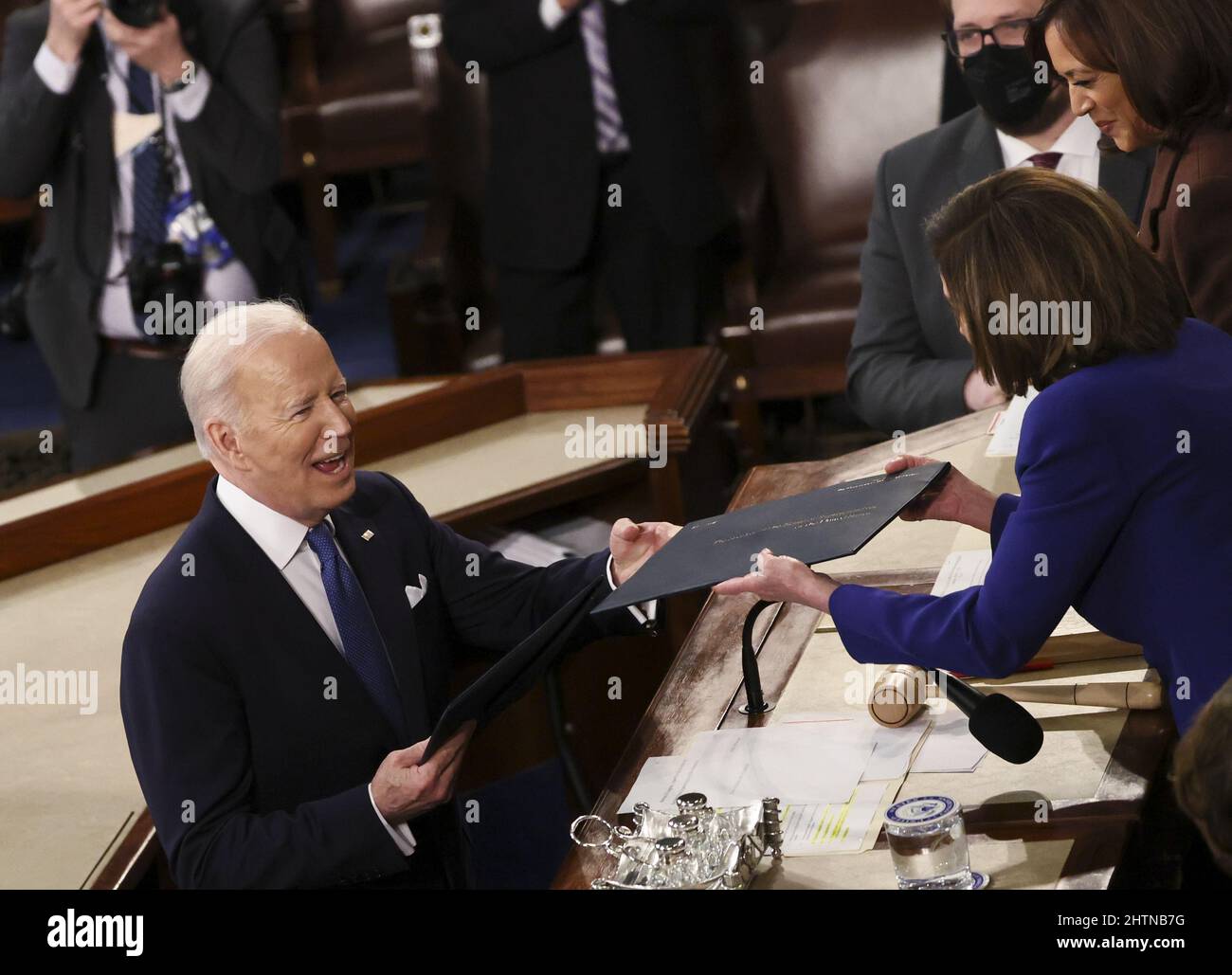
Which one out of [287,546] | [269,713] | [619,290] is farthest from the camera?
[619,290]

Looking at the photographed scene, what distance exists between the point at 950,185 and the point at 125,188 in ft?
6.24

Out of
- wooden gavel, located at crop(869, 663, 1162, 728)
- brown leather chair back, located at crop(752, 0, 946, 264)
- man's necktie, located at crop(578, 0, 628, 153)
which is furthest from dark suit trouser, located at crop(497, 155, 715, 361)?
wooden gavel, located at crop(869, 663, 1162, 728)

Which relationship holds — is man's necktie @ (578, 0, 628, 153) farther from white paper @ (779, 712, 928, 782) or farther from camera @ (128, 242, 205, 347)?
white paper @ (779, 712, 928, 782)

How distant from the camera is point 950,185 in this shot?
3.36m

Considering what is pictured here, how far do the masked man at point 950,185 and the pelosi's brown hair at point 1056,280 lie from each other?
1.24 meters

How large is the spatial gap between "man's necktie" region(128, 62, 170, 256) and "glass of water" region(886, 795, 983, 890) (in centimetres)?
271

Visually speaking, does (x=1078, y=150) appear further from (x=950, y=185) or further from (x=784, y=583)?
(x=784, y=583)

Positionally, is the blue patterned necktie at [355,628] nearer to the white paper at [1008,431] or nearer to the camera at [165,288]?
the white paper at [1008,431]

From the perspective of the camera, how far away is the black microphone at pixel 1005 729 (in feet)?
6.17

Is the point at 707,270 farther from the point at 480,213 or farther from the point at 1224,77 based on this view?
the point at 1224,77

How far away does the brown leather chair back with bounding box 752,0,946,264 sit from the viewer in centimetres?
489

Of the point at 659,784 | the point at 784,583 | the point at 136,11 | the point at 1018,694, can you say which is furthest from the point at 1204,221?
the point at 136,11

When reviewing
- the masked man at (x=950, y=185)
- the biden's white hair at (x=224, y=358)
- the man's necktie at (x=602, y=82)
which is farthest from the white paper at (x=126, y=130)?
the biden's white hair at (x=224, y=358)
